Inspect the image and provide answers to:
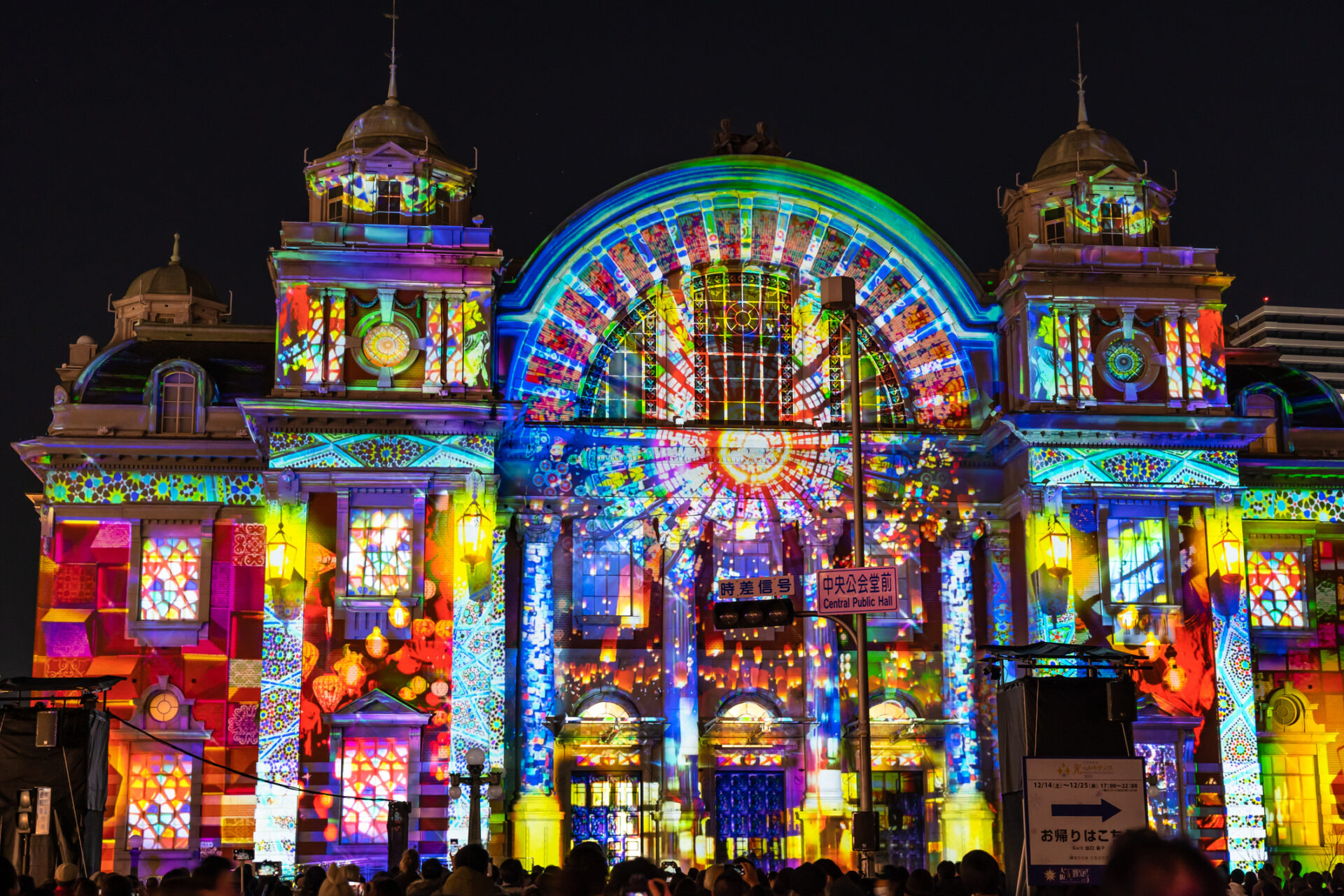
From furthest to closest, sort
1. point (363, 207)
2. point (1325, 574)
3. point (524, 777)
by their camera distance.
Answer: point (1325, 574)
point (363, 207)
point (524, 777)

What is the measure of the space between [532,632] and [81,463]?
11.3 meters

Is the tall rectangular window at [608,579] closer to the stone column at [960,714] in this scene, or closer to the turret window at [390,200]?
the stone column at [960,714]

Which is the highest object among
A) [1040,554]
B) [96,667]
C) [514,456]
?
[514,456]

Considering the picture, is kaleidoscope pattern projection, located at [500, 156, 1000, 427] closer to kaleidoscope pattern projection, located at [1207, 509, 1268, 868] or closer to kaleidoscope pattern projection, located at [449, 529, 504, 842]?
kaleidoscope pattern projection, located at [449, 529, 504, 842]

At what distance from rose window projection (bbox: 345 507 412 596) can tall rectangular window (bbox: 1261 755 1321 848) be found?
65.5 feet

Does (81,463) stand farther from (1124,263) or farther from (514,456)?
(1124,263)

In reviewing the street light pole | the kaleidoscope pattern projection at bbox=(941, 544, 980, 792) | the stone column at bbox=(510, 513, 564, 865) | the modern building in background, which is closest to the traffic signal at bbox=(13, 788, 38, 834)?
the street light pole

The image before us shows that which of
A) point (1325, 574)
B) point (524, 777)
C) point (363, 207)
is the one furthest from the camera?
point (1325, 574)

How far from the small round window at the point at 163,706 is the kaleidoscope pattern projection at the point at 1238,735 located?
22.9 meters

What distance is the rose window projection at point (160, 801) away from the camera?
34.8 metres

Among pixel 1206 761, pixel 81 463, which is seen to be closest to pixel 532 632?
pixel 81 463

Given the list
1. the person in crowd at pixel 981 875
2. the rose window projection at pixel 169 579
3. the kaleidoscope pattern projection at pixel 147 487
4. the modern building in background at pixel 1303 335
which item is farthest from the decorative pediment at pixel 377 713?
the modern building in background at pixel 1303 335

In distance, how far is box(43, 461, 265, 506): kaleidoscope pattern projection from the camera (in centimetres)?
3703

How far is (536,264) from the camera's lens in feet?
121
